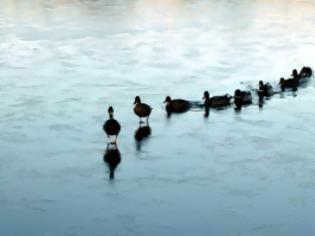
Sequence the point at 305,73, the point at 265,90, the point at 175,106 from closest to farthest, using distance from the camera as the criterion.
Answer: the point at 175,106 < the point at 265,90 < the point at 305,73

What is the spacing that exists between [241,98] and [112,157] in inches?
216

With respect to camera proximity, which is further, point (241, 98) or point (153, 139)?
point (241, 98)

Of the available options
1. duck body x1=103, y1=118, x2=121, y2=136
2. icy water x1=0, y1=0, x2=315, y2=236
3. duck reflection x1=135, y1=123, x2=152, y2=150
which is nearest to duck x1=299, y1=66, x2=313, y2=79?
icy water x1=0, y1=0, x2=315, y2=236

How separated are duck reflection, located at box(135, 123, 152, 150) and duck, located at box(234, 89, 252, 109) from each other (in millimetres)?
3066

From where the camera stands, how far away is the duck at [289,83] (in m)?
19.9

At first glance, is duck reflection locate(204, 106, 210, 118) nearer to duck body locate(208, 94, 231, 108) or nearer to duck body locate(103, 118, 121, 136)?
duck body locate(208, 94, 231, 108)

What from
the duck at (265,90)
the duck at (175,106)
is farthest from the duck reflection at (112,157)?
the duck at (265,90)

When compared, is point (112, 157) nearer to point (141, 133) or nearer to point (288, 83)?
point (141, 133)

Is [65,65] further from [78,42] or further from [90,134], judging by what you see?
[90,134]

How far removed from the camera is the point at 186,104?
17.7m

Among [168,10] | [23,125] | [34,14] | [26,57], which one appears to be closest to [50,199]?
[23,125]

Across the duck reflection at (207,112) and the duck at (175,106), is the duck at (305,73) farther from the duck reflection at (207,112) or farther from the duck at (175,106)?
the duck at (175,106)

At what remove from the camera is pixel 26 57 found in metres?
24.4

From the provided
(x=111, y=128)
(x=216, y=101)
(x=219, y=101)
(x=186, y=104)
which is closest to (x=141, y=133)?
(x=111, y=128)
